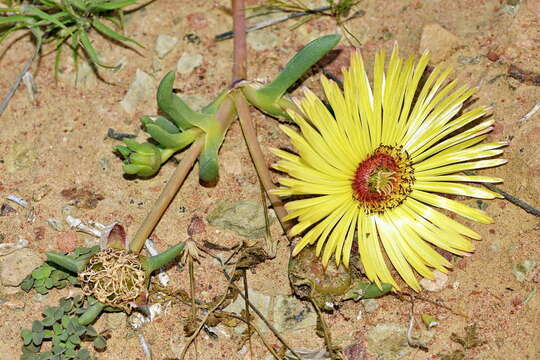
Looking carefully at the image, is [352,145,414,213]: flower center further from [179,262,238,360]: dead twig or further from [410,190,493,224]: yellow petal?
[179,262,238,360]: dead twig

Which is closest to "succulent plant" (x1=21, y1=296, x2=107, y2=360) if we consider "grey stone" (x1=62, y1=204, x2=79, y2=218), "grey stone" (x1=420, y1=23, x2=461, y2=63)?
"grey stone" (x1=62, y1=204, x2=79, y2=218)

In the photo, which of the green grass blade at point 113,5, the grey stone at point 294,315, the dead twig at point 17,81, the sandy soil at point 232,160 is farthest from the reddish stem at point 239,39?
the grey stone at point 294,315

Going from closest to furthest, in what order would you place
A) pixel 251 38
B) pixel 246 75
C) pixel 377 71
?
pixel 377 71
pixel 246 75
pixel 251 38

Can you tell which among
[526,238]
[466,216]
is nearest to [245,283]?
[466,216]

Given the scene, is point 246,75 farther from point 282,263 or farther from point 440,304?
point 440,304

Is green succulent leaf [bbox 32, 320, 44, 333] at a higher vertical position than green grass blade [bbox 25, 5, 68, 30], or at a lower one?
lower
